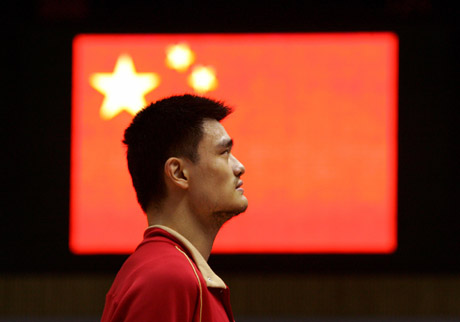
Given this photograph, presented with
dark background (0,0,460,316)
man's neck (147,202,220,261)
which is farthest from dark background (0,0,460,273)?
man's neck (147,202,220,261)

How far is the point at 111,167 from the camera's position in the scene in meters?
3.30

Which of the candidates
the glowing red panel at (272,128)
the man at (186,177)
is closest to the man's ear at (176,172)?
the man at (186,177)

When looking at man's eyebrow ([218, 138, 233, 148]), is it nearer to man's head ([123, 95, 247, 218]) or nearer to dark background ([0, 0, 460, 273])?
man's head ([123, 95, 247, 218])

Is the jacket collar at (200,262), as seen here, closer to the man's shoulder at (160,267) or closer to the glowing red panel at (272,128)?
the man's shoulder at (160,267)

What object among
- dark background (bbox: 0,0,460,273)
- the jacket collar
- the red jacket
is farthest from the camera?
dark background (bbox: 0,0,460,273)

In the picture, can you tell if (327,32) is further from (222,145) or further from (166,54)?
(222,145)

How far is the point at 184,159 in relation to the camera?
0.99 metres

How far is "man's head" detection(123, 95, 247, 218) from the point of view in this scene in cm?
99

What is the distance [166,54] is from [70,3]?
0.52 meters

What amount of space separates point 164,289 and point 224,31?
2608 millimetres

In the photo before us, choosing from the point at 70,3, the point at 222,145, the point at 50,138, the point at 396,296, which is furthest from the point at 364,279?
the point at 222,145

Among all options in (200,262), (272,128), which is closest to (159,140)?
(200,262)

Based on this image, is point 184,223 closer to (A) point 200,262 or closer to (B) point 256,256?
(A) point 200,262

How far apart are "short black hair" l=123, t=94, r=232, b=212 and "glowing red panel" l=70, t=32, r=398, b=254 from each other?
2.20m
